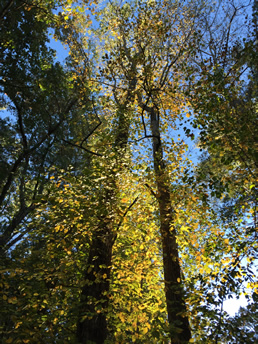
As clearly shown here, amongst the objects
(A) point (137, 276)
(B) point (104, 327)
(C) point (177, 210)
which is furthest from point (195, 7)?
(B) point (104, 327)

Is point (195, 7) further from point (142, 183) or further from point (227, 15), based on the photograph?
point (142, 183)

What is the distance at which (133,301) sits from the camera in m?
6.12

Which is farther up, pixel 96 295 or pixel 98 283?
pixel 98 283

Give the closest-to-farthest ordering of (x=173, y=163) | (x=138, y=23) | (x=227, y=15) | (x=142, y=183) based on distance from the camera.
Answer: (x=142, y=183) < (x=173, y=163) < (x=138, y=23) < (x=227, y=15)

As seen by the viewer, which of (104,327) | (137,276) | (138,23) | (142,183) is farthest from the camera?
(138,23)

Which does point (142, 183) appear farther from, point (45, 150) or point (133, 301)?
point (45, 150)

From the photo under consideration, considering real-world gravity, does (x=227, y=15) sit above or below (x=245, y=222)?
above

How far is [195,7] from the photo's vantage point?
1319 centimetres

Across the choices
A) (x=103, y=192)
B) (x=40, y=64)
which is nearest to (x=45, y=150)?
(x=40, y=64)

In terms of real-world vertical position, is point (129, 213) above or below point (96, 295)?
above

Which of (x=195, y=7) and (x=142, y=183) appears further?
(x=195, y=7)

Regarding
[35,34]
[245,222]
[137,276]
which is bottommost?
[137,276]

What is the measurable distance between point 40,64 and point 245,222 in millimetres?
12635

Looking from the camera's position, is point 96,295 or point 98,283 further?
point 98,283
